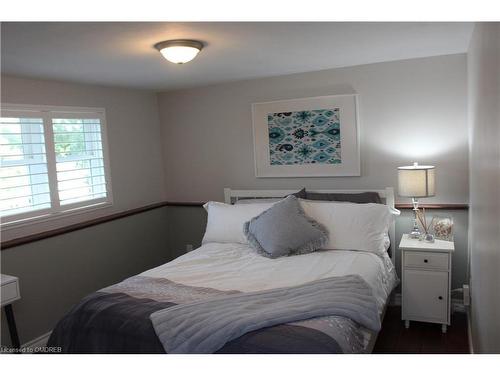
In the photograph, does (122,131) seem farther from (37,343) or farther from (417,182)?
(417,182)

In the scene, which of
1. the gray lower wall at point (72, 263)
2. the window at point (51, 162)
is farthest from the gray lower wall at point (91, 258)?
the window at point (51, 162)

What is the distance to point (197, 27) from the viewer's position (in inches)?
82.3

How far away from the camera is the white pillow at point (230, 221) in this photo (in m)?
3.48

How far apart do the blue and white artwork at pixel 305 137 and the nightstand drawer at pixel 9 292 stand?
2.36 meters

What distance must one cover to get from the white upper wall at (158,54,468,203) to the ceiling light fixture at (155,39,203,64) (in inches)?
62.3

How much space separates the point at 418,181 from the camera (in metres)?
3.09

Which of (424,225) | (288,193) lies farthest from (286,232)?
(424,225)

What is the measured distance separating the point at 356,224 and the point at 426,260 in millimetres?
564

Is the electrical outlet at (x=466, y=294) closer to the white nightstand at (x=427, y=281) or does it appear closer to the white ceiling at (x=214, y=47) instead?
the white nightstand at (x=427, y=281)

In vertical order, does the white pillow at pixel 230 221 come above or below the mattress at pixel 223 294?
above

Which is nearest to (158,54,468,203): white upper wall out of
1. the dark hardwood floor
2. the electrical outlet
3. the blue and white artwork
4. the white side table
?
the blue and white artwork

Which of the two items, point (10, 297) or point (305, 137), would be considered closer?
point (10, 297)
